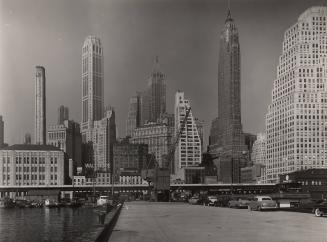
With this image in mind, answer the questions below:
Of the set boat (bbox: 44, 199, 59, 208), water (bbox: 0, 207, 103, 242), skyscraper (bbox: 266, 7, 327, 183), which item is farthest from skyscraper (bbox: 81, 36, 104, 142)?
skyscraper (bbox: 266, 7, 327, 183)

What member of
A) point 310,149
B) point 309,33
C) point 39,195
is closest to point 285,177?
point 310,149

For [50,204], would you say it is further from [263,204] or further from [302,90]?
[263,204]

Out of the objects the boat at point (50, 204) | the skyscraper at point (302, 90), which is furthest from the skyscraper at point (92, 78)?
the skyscraper at point (302, 90)

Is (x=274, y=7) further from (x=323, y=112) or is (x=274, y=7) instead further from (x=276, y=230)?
(x=323, y=112)

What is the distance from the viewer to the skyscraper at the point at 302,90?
163750 mm

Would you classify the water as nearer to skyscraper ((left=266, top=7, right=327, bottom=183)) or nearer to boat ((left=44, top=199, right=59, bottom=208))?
boat ((left=44, top=199, right=59, bottom=208))

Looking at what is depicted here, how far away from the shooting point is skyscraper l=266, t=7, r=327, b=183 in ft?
537

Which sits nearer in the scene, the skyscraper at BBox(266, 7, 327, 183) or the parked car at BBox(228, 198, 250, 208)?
the parked car at BBox(228, 198, 250, 208)

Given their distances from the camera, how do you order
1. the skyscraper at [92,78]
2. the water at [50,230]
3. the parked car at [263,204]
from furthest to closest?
the skyscraper at [92,78] < the parked car at [263,204] < the water at [50,230]

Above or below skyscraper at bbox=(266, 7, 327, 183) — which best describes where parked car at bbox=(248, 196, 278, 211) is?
below

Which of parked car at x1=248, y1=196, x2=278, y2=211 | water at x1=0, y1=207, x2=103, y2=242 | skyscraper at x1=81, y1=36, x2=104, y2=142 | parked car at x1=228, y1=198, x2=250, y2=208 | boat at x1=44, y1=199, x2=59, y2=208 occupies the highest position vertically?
skyscraper at x1=81, y1=36, x2=104, y2=142

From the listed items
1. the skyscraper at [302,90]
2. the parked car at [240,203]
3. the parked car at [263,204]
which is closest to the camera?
the parked car at [263,204]

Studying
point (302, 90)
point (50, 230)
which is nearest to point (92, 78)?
point (302, 90)

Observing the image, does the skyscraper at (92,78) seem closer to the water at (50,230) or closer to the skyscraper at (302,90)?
the water at (50,230)
